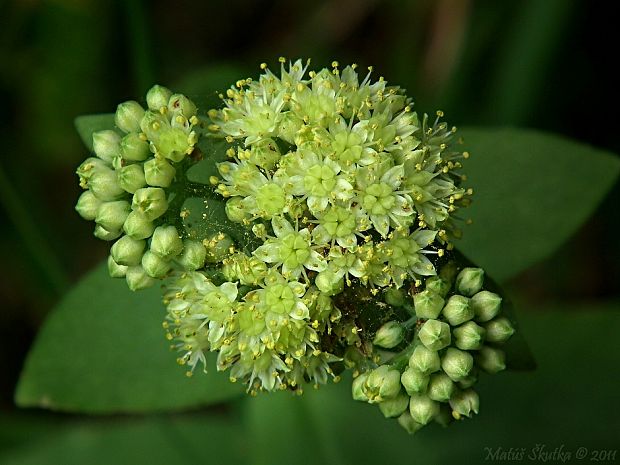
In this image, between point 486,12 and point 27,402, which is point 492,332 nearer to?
point 27,402

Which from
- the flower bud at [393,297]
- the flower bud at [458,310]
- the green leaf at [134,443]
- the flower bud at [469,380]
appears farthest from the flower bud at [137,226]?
the green leaf at [134,443]

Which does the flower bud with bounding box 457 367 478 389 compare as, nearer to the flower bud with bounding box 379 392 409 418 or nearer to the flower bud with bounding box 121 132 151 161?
the flower bud with bounding box 379 392 409 418

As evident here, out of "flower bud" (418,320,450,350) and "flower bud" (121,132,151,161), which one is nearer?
"flower bud" (418,320,450,350)

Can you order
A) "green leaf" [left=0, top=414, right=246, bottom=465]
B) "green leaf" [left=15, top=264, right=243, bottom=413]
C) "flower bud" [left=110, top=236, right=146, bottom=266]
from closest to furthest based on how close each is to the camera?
"flower bud" [left=110, top=236, right=146, bottom=266], "green leaf" [left=15, top=264, right=243, bottom=413], "green leaf" [left=0, top=414, right=246, bottom=465]

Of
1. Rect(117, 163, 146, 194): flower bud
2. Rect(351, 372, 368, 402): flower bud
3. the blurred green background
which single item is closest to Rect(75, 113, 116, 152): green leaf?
Rect(117, 163, 146, 194): flower bud

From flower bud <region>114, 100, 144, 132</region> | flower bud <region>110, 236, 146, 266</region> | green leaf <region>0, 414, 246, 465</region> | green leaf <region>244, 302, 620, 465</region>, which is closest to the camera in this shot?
flower bud <region>110, 236, 146, 266</region>

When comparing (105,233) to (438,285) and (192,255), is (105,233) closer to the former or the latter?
(192,255)

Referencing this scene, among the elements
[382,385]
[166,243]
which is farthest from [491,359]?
[166,243]
